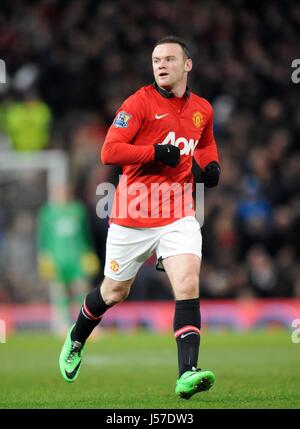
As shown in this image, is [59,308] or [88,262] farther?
[59,308]

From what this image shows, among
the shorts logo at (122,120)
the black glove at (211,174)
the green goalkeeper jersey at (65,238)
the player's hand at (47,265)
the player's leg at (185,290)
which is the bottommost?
the player's hand at (47,265)

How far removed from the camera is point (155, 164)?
24.5 feet

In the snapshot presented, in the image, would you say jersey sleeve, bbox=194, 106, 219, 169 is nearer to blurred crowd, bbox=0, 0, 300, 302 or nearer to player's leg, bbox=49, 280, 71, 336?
player's leg, bbox=49, 280, 71, 336

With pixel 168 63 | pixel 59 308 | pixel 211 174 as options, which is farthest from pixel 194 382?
pixel 59 308

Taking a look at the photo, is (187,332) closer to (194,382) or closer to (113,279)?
(194,382)

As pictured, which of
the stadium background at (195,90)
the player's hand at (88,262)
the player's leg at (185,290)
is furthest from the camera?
the stadium background at (195,90)

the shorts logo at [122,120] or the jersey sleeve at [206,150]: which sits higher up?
the shorts logo at [122,120]

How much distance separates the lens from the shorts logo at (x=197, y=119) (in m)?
7.60

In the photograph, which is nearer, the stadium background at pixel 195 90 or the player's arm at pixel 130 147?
the player's arm at pixel 130 147

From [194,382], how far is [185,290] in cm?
67

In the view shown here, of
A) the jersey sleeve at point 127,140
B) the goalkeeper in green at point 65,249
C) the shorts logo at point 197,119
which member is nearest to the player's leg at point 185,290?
the jersey sleeve at point 127,140

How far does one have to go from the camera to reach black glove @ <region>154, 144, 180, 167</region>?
23.5ft

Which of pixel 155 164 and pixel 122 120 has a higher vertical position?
pixel 122 120

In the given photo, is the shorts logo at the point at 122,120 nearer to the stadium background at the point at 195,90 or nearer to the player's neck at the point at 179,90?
the player's neck at the point at 179,90
